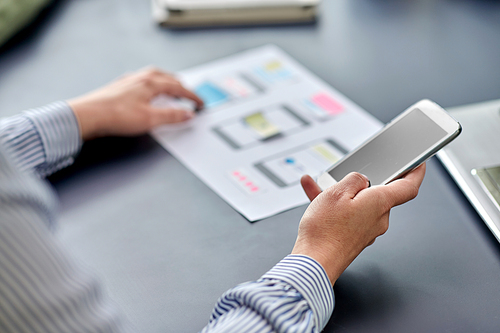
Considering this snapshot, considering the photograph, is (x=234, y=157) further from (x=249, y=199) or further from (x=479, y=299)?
(x=479, y=299)

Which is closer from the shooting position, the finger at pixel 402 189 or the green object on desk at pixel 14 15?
the finger at pixel 402 189

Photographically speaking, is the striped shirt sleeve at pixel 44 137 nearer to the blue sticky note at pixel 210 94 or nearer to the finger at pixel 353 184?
the blue sticky note at pixel 210 94

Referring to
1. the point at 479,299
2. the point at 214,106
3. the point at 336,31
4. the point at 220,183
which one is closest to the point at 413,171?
the point at 479,299

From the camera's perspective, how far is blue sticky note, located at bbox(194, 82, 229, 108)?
87 cm

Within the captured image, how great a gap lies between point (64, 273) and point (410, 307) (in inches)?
13.7

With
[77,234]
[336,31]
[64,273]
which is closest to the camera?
[64,273]

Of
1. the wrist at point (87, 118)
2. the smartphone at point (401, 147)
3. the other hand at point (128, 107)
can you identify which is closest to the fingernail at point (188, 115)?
the other hand at point (128, 107)

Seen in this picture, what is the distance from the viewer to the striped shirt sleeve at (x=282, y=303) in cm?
45

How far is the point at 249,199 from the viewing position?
68cm

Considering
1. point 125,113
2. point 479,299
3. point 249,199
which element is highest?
point 125,113

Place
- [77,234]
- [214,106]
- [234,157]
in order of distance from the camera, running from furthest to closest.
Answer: [214,106]
[234,157]
[77,234]

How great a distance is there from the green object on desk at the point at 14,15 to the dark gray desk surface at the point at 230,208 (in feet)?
0.08

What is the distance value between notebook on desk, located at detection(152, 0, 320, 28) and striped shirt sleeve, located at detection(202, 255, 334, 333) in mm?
690

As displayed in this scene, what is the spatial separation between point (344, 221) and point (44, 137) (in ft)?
1.47
